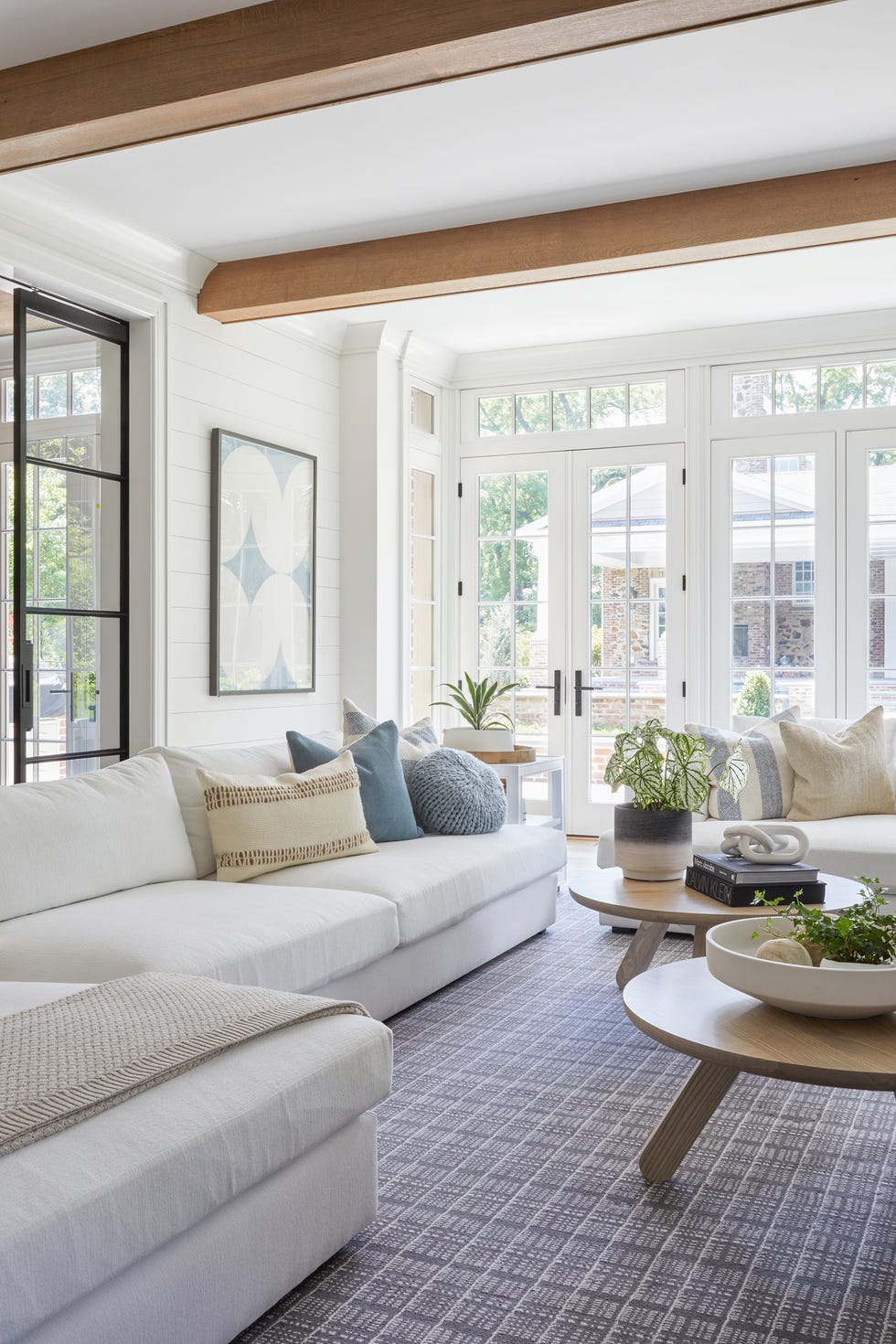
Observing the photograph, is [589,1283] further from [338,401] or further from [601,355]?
[601,355]

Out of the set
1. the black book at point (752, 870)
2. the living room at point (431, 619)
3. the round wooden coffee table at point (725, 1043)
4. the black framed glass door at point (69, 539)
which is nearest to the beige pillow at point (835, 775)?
the living room at point (431, 619)

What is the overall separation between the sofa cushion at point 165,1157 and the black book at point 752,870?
4.44 ft

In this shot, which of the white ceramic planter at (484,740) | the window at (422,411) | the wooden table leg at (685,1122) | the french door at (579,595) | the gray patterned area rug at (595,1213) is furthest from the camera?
the window at (422,411)

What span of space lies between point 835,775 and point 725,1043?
109 inches

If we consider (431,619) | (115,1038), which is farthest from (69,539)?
(115,1038)

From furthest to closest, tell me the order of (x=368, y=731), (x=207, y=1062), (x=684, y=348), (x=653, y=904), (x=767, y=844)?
(x=684, y=348) → (x=368, y=731) → (x=767, y=844) → (x=653, y=904) → (x=207, y=1062)

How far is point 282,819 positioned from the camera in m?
3.40

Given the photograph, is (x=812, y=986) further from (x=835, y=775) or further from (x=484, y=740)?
(x=484, y=740)

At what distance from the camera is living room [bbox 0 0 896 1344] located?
1.83 metres

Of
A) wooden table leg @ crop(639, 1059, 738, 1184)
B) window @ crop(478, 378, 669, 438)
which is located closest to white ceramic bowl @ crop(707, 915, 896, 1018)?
wooden table leg @ crop(639, 1059, 738, 1184)

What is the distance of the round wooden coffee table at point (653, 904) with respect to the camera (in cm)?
295

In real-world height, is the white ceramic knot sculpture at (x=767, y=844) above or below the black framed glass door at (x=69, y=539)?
below

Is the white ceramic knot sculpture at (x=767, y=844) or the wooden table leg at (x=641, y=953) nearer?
the white ceramic knot sculpture at (x=767, y=844)

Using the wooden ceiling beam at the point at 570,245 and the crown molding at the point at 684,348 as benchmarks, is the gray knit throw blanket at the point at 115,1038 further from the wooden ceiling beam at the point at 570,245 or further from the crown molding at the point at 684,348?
the crown molding at the point at 684,348
